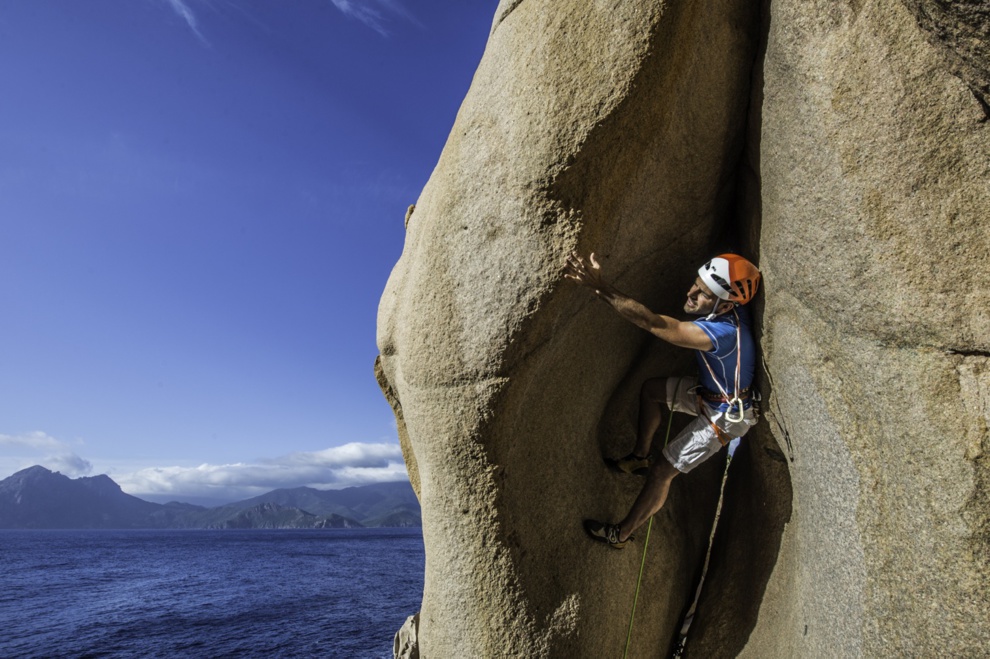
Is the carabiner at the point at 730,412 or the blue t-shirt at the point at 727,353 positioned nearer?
the blue t-shirt at the point at 727,353

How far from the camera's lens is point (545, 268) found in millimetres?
→ 4258

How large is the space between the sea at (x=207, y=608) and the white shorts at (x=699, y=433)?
22.0 metres

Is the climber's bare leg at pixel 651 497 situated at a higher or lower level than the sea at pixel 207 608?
higher

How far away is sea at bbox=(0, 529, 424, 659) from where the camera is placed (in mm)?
25359

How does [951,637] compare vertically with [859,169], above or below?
below

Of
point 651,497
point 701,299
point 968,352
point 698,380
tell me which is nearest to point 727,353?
point 701,299

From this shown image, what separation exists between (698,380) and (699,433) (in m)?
0.44

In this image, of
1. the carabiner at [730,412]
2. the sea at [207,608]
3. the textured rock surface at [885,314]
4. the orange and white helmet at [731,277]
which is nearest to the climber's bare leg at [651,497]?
the carabiner at [730,412]

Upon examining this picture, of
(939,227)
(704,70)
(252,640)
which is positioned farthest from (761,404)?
(252,640)

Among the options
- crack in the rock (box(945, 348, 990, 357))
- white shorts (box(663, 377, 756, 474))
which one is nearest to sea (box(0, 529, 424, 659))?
white shorts (box(663, 377, 756, 474))

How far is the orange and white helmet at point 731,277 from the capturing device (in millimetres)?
4238

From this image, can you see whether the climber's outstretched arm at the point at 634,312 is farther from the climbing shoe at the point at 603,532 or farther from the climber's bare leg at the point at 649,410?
the climbing shoe at the point at 603,532

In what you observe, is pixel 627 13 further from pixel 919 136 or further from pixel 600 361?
pixel 600 361

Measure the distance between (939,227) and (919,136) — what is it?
19.4 inches
